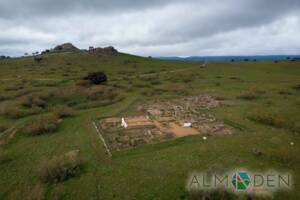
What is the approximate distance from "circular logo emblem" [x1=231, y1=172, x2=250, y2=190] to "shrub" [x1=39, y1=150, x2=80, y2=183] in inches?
213

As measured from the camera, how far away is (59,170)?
7473 millimetres

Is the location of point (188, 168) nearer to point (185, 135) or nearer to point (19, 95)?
point (185, 135)

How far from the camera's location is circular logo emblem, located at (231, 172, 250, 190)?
21.2ft

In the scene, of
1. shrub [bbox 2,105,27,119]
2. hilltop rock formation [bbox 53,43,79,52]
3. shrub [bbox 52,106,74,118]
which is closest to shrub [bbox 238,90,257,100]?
shrub [bbox 52,106,74,118]

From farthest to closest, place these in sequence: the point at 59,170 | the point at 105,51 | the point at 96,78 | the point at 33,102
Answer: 1. the point at 105,51
2. the point at 96,78
3. the point at 33,102
4. the point at 59,170

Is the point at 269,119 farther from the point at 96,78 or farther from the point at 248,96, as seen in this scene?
the point at 96,78

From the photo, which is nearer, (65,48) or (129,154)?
(129,154)

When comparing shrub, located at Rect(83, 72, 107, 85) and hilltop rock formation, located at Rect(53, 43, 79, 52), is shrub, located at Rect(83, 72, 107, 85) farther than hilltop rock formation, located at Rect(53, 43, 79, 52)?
No

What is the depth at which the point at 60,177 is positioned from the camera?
7363mm

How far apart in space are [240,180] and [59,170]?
20.2 ft

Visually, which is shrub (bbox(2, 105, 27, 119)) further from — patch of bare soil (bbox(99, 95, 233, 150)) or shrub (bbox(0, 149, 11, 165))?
shrub (bbox(0, 149, 11, 165))

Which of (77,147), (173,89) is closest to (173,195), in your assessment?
(77,147)

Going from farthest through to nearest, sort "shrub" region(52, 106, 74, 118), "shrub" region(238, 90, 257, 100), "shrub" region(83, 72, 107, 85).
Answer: "shrub" region(83, 72, 107, 85) < "shrub" region(238, 90, 257, 100) < "shrub" region(52, 106, 74, 118)

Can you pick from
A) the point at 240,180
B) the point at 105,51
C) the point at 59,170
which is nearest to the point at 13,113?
the point at 59,170
